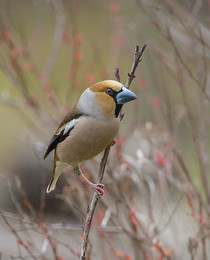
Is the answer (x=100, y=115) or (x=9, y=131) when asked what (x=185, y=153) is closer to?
(x=100, y=115)

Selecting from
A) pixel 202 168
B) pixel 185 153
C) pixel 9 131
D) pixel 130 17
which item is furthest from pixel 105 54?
pixel 202 168

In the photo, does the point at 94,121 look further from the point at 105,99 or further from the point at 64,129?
the point at 64,129

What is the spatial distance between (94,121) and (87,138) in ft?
0.43

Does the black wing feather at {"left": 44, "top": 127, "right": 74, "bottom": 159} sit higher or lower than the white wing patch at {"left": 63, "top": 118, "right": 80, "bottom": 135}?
lower

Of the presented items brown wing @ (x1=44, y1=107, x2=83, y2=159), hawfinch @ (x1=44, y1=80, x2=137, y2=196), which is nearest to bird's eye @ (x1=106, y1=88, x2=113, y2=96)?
hawfinch @ (x1=44, y1=80, x2=137, y2=196)

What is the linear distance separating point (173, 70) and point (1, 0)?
559 cm

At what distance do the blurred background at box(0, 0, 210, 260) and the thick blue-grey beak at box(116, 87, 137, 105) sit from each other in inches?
23.4

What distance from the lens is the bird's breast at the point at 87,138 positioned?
323cm

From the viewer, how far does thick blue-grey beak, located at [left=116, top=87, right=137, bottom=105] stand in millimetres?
3021

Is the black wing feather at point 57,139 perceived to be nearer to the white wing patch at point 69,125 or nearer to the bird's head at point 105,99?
the white wing patch at point 69,125

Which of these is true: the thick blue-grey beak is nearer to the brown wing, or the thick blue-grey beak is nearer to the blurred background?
the brown wing

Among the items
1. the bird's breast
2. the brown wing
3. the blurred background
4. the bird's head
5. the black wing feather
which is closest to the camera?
the bird's head

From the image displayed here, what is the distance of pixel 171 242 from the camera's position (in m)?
5.00

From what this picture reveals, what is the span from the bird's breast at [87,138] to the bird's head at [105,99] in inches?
2.2
